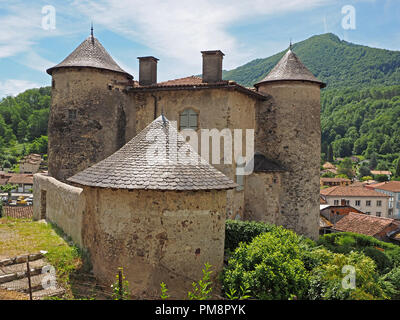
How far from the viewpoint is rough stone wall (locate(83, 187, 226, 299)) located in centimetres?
995

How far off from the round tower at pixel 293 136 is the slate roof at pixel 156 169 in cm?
1042

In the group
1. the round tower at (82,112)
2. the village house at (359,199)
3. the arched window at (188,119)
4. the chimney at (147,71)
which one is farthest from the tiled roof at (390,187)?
the round tower at (82,112)

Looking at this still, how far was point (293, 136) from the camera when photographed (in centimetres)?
2056

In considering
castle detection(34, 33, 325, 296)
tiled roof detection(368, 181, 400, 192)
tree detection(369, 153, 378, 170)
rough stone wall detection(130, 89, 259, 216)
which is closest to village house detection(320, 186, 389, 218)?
tiled roof detection(368, 181, 400, 192)

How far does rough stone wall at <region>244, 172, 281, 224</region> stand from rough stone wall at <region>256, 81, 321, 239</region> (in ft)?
3.03

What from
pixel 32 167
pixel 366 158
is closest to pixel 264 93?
pixel 32 167

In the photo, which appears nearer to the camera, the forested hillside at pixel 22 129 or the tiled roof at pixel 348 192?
the tiled roof at pixel 348 192

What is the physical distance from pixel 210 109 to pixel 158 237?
31.4 ft

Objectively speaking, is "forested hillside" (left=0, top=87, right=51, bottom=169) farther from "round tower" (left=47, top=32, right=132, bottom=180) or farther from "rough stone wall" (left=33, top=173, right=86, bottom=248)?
"rough stone wall" (left=33, top=173, right=86, bottom=248)

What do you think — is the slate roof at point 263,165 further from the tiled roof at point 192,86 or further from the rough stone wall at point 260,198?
the tiled roof at point 192,86

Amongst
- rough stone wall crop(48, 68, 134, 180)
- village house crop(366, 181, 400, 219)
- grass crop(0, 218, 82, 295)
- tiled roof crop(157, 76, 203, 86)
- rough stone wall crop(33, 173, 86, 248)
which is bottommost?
village house crop(366, 181, 400, 219)

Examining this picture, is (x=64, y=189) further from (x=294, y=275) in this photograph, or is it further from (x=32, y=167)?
(x=32, y=167)

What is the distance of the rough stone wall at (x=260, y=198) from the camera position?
1991cm

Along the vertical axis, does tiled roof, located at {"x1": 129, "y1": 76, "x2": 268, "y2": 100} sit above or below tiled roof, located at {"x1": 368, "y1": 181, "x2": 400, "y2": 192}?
above
